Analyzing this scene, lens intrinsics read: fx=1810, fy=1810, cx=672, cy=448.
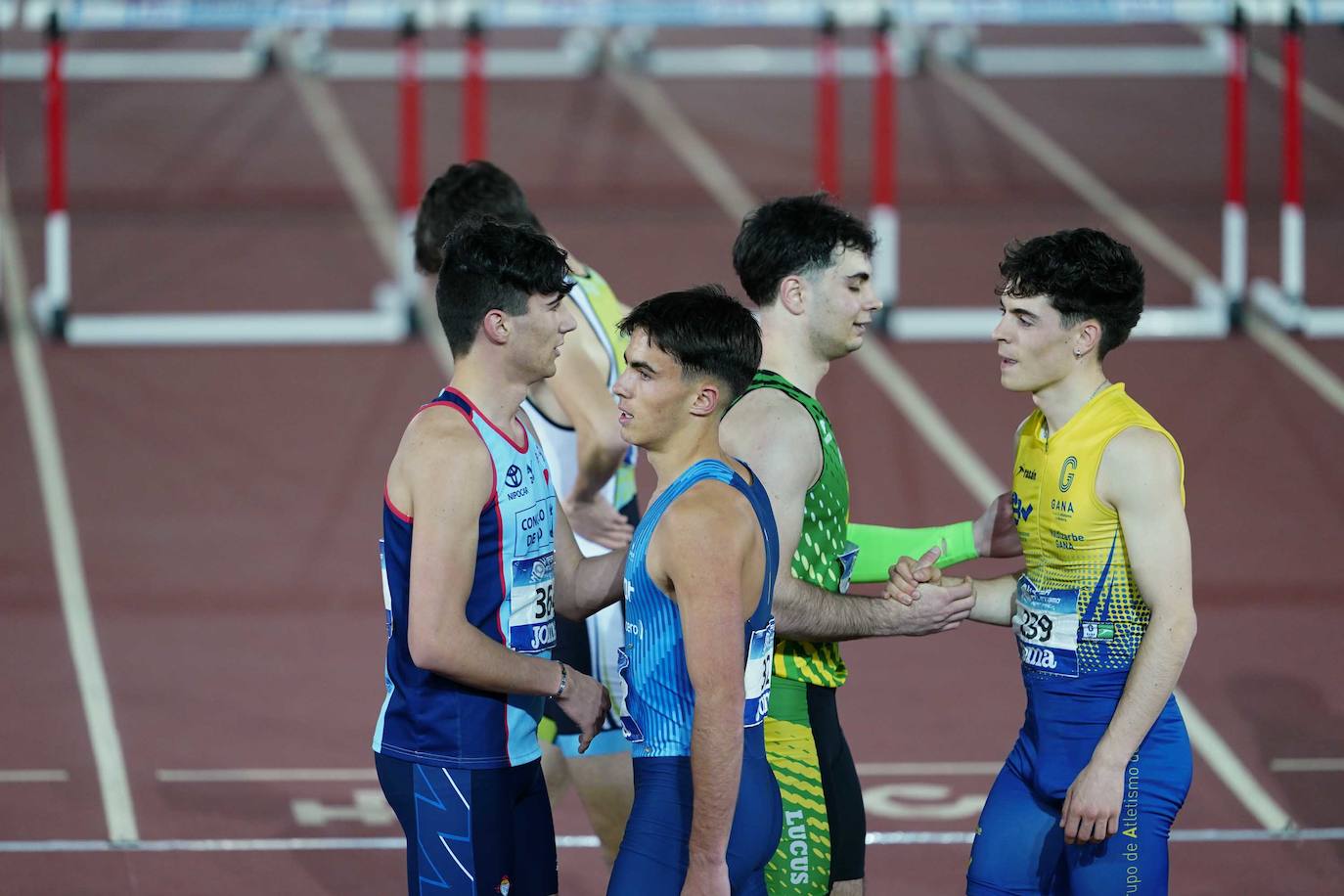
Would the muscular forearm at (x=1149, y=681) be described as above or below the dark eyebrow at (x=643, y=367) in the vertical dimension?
below

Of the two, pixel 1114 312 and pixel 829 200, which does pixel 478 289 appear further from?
pixel 1114 312

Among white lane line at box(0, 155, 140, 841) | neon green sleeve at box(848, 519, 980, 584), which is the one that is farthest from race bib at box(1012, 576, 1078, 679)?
white lane line at box(0, 155, 140, 841)

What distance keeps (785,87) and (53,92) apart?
630cm

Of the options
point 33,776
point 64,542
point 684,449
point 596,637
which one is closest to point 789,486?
point 684,449

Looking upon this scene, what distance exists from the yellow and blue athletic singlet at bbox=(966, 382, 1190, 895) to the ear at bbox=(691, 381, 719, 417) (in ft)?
2.84

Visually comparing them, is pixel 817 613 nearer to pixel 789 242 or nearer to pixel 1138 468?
pixel 1138 468

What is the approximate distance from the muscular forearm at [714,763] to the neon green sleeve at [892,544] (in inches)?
53.3

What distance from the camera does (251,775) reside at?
6.40 m

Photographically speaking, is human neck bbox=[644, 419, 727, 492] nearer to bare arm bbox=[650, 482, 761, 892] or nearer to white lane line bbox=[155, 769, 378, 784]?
bare arm bbox=[650, 482, 761, 892]

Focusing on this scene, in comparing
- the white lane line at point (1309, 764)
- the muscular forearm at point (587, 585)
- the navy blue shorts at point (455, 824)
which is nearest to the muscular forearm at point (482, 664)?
the navy blue shorts at point (455, 824)

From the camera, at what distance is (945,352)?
36.3ft

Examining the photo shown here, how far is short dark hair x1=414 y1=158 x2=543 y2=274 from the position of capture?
5082mm

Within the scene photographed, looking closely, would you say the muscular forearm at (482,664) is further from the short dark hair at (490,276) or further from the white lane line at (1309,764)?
the white lane line at (1309,764)

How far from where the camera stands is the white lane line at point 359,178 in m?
11.3
